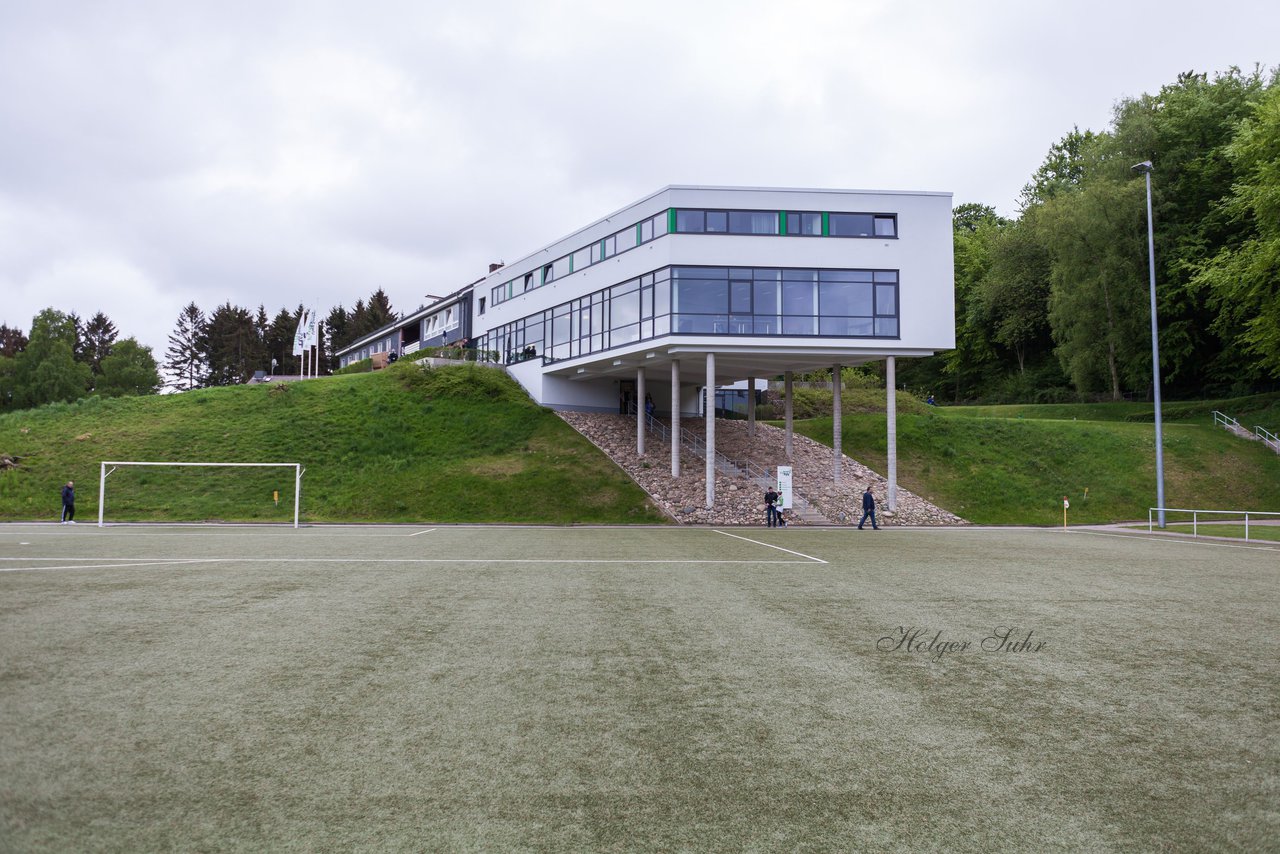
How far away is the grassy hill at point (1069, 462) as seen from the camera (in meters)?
35.9

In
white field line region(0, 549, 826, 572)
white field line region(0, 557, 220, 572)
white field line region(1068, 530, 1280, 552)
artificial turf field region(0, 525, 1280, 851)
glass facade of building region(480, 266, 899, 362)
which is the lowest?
white field line region(1068, 530, 1280, 552)

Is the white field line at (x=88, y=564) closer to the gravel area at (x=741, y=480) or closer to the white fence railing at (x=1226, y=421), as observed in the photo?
the gravel area at (x=741, y=480)

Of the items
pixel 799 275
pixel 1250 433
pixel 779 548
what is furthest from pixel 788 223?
pixel 1250 433

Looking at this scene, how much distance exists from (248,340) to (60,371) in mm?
25911

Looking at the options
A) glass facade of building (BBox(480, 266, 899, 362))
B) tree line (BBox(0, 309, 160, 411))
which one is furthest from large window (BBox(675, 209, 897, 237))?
tree line (BBox(0, 309, 160, 411))

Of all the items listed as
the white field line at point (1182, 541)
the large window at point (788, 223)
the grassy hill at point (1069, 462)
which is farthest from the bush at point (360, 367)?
the white field line at point (1182, 541)

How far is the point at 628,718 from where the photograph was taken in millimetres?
5734

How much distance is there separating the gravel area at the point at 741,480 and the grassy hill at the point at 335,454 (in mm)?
1180

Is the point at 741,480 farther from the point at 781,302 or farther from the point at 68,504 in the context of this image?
the point at 68,504

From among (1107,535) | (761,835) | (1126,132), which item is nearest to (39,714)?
(761,835)

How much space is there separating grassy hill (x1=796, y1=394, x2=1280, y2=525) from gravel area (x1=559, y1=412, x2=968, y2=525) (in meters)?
1.87

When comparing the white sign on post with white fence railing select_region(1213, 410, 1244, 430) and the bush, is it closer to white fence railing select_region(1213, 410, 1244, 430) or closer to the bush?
white fence railing select_region(1213, 410, 1244, 430)

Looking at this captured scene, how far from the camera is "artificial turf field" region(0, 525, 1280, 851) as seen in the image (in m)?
4.05

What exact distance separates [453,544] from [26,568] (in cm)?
876
